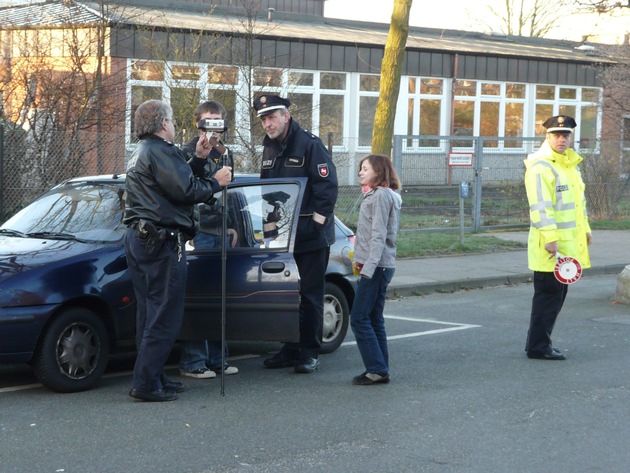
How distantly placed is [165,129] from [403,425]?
8.27 ft

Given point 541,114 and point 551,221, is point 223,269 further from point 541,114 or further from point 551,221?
point 541,114

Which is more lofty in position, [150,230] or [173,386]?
[150,230]

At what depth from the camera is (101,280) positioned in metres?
6.99

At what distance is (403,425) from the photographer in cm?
619

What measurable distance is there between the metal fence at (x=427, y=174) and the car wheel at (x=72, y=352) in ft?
21.4

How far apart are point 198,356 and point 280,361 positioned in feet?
2.31

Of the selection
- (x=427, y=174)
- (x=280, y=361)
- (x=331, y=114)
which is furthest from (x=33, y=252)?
(x=331, y=114)

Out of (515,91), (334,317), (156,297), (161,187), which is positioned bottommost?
(334,317)

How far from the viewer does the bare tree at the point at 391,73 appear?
610 inches

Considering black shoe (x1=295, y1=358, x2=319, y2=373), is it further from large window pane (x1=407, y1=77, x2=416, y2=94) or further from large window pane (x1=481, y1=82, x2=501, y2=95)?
large window pane (x1=481, y1=82, x2=501, y2=95)

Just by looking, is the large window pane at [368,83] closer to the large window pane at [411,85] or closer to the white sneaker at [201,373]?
the large window pane at [411,85]

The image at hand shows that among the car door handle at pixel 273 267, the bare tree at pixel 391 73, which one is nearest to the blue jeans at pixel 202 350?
the car door handle at pixel 273 267

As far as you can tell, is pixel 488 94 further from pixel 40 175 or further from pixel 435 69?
pixel 40 175

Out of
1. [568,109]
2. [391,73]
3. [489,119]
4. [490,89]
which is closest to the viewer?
[391,73]
